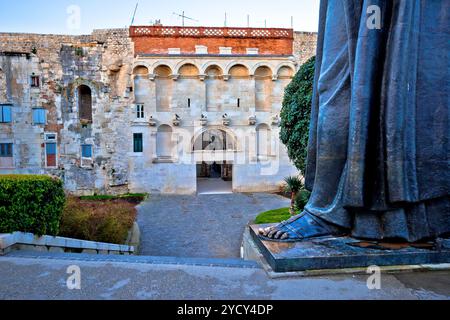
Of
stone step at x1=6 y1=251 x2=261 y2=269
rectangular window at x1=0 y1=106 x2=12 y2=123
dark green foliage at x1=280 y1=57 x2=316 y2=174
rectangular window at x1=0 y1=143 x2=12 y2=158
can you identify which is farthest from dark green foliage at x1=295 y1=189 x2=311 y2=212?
rectangular window at x1=0 y1=106 x2=12 y2=123

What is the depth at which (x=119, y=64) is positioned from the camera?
73.2 feet

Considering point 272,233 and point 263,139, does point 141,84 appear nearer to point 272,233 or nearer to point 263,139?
point 263,139

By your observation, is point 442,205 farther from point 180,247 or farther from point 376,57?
point 180,247

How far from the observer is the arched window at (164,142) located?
22.8m

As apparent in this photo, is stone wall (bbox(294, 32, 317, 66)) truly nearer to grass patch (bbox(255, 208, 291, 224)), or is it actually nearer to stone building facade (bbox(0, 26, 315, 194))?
stone building facade (bbox(0, 26, 315, 194))

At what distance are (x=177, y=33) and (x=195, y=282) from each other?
71.8 ft

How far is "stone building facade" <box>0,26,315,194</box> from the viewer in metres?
22.0

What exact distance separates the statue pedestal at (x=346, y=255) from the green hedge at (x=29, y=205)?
3.70 m

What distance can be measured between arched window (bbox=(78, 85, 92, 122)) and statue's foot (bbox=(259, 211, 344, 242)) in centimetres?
2198

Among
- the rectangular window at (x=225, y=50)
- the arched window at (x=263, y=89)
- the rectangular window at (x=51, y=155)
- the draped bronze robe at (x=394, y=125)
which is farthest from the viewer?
the arched window at (x=263, y=89)

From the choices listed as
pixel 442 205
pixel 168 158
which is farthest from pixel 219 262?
pixel 168 158

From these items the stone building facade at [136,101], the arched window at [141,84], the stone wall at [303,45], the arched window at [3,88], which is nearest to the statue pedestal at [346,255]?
the stone building facade at [136,101]

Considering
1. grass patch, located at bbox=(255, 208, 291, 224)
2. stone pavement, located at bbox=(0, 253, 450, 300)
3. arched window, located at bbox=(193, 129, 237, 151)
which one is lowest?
grass patch, located at bbox=(255, 208, 291, 224)

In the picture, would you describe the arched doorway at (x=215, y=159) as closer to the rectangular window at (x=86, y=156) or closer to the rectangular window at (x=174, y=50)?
the rectangular window at (x=174, y=50)
